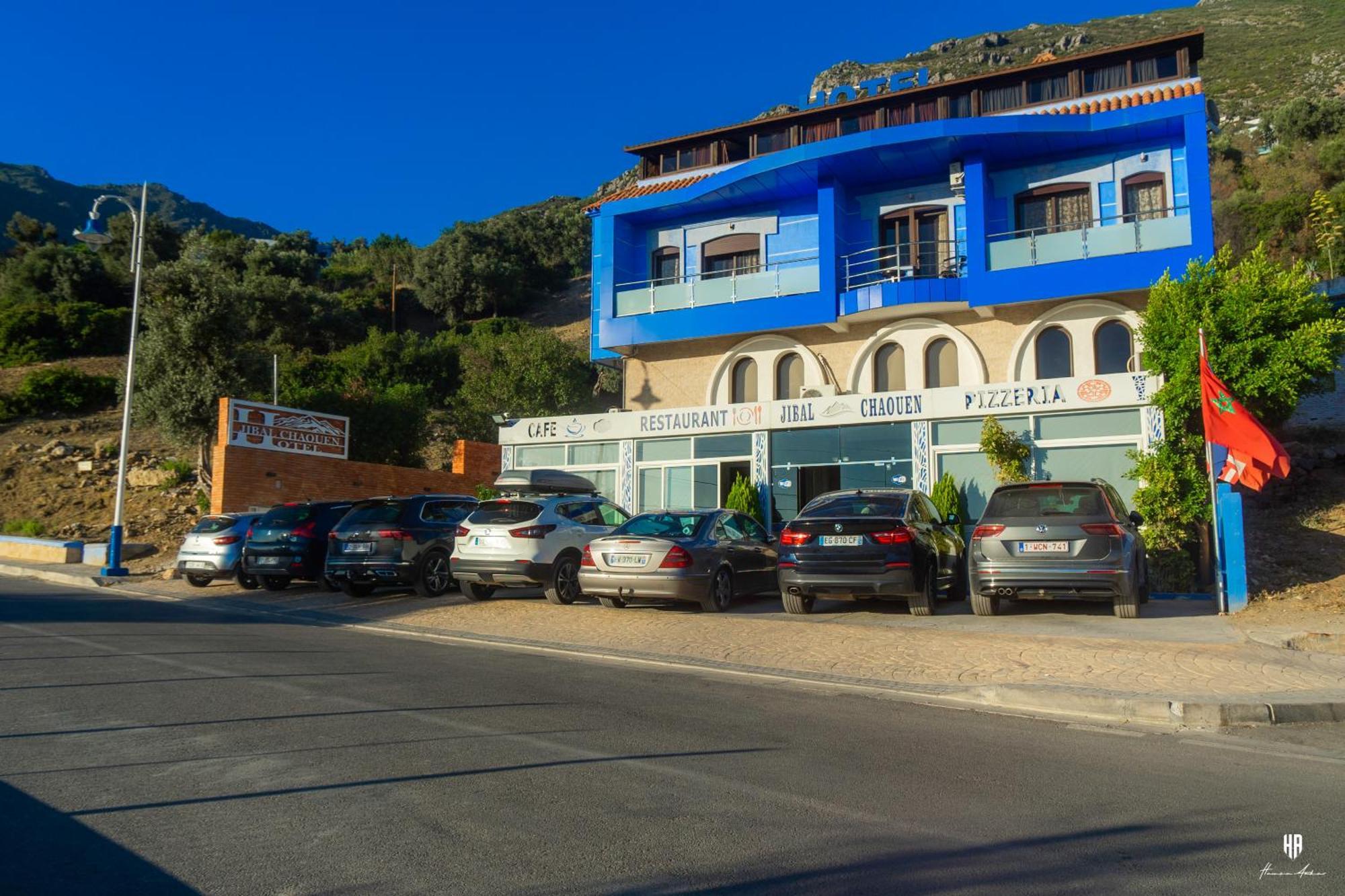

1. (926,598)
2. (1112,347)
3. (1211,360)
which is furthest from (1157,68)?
(926,598)

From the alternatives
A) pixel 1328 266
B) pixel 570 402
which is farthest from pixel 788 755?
pixel 1328 266

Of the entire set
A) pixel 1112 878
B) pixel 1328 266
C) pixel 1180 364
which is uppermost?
pixel 1328 266

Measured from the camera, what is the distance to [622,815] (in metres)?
4.75

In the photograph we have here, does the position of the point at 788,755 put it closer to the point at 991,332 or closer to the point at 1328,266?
the point at 991,332

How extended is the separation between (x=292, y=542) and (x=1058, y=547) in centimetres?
1279

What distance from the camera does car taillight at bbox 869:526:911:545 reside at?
Answer: 12.5 m

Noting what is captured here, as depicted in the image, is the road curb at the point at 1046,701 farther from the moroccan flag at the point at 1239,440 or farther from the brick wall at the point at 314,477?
the brick wall at the point at 314,477

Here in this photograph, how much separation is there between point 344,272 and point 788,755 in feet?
249

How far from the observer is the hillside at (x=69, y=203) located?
5330 inches

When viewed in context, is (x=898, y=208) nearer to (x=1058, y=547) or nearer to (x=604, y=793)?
(x=1058, y=547)

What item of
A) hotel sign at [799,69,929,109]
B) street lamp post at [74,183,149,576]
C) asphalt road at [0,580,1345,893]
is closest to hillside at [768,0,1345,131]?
hotel sign at [799,69,929,109]

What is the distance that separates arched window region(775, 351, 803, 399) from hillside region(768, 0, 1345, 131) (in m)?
43.4

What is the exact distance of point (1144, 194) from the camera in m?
22.4

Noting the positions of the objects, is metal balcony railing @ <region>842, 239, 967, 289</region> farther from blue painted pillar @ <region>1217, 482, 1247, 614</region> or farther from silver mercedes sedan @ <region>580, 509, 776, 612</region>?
blue painted pillar @ <region>1217, 482, 1247, 614</region>
